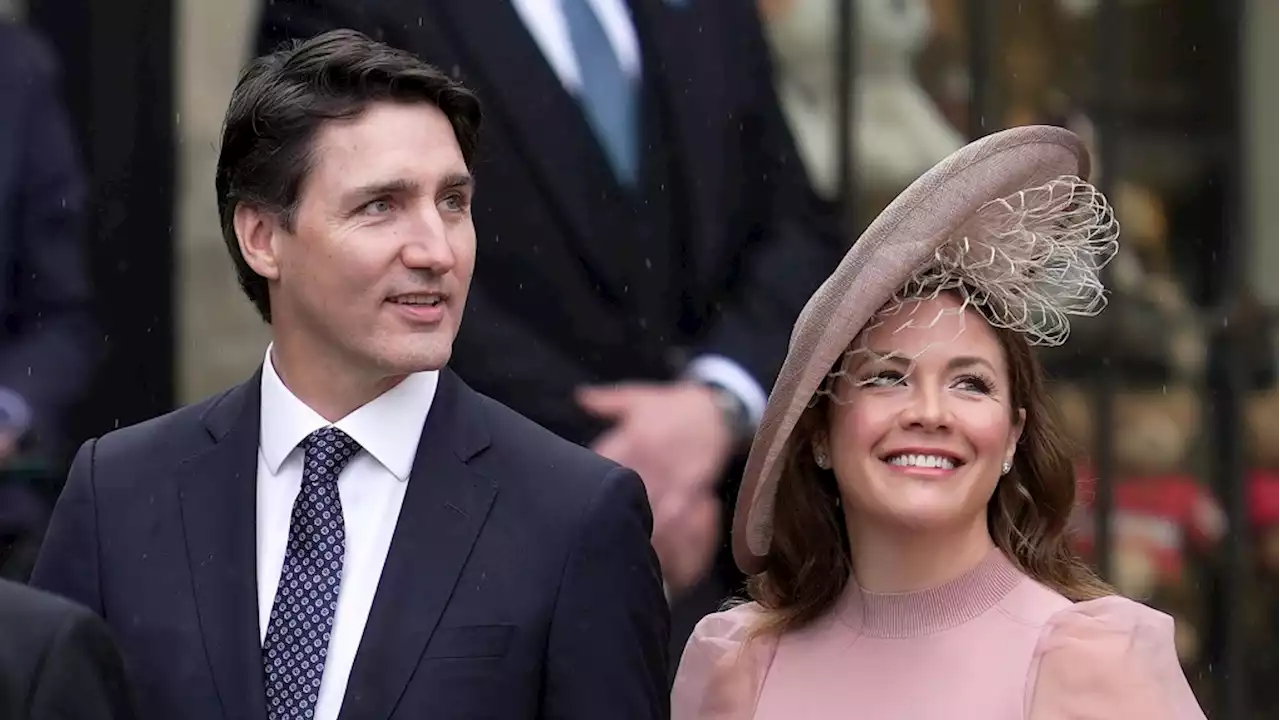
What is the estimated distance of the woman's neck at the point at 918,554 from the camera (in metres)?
2.84

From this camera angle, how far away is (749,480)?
2980mm

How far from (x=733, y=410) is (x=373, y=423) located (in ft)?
6.02

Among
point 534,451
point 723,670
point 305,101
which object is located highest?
point 305,101

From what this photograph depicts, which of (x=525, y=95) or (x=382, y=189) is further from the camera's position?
(x=525, y=95)

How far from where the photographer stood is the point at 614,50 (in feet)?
15.1

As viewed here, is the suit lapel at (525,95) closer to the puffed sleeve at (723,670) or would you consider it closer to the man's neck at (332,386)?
the puffed sleeve at (723,670)

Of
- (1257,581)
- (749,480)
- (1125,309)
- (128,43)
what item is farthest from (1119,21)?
(749,480)

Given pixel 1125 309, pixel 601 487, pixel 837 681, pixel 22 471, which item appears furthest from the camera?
pixel 1125 309

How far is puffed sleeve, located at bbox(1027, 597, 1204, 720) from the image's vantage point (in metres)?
2.62

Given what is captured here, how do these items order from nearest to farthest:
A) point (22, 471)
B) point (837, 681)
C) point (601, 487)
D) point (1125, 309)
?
point (601, 487)
point (837, 681)
point (22, 471)
point (1125, 309)

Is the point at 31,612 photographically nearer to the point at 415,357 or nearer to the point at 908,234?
the point at 415,357

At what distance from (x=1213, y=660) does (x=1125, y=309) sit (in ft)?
2.82

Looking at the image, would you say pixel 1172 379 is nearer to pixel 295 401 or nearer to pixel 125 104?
pixel 125 104

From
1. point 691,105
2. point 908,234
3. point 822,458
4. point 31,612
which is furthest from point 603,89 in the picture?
point 31,612
